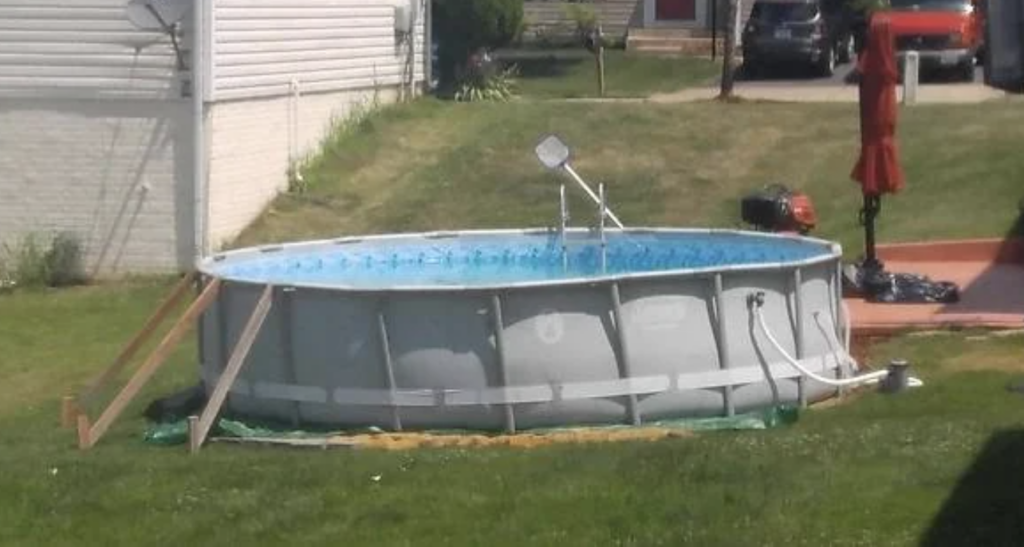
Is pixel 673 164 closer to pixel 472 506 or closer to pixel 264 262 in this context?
pixel 264 262

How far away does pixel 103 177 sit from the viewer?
23.7 meters

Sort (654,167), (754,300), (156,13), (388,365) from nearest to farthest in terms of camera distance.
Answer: (388,365)
(754,300)
(156,13)
(654,167)

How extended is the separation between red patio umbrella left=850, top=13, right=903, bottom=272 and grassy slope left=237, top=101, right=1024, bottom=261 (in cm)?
442

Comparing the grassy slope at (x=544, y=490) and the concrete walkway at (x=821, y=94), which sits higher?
the concrete walkway at (x=821, y=94)

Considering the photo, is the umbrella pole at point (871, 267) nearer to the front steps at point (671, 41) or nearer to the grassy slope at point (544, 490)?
the grassy slope at point (544, 490)

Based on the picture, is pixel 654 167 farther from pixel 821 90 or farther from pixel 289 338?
pixel 289 338

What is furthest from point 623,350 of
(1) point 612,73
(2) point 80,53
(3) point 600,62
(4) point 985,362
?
(1) point 612,73

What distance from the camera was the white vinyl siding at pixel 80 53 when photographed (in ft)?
76.9

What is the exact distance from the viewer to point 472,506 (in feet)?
35.6

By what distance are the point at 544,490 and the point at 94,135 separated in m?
13.7

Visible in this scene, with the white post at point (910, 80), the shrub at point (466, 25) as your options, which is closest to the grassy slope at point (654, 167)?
the white post at point (910, 80)

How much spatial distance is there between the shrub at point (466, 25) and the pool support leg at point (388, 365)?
26681 millimetres

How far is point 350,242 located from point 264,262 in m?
1.08

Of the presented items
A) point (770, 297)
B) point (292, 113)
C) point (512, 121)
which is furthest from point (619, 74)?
point (770, 297)
